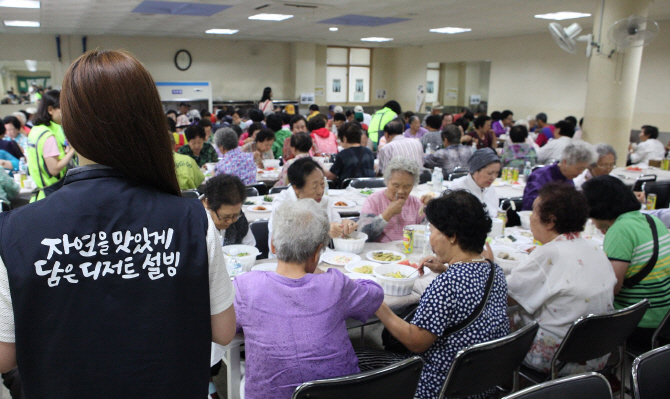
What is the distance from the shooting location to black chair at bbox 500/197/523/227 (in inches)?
167

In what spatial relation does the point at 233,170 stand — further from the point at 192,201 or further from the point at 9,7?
the point at 9,7

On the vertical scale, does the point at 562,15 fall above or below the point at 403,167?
above

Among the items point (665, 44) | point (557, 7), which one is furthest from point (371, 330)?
point (665, 44)

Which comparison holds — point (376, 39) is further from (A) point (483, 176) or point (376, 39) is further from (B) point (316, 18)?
(A) point (483, 176)

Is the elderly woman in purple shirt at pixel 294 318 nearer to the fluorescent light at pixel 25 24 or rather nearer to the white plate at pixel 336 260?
the white plate at pixel 336 260

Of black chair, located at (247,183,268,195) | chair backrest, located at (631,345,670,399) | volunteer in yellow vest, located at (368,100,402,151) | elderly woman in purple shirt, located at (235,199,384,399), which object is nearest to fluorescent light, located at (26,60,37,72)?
volunteer in yellow vest, located at (368,100,402,151)

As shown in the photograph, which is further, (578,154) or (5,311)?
(578,154)

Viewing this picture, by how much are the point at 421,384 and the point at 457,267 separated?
544mm

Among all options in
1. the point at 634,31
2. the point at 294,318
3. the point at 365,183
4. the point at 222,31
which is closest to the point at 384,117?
the point at 365,183

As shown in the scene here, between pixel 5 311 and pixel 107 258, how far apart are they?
22cm

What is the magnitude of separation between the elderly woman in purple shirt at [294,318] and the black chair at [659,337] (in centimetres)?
163

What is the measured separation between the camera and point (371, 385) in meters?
1.58

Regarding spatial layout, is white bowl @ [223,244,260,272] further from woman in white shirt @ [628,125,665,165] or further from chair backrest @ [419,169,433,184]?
woman in white shirt @ [628,125,665,165]


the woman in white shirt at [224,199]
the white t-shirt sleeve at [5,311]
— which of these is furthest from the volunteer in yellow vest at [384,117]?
the white t-shirt sleeve at [5,311]
